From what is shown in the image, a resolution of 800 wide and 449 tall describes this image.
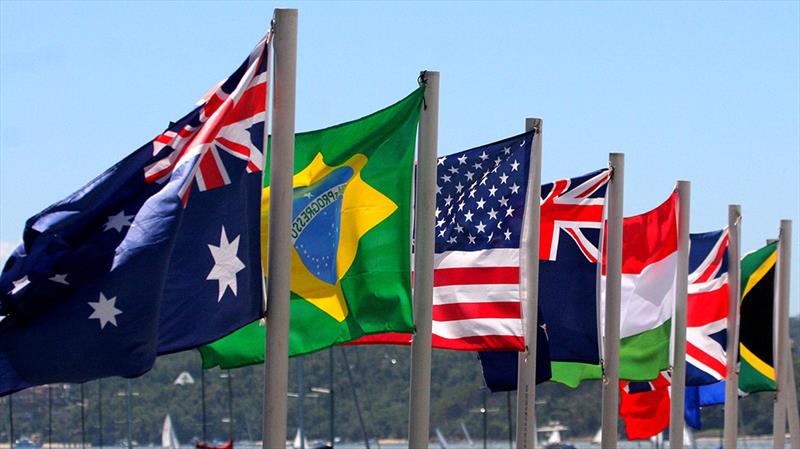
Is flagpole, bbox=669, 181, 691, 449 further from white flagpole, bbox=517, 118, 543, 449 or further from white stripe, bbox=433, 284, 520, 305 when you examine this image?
white stripe, bbox=433, 284, 520, 305

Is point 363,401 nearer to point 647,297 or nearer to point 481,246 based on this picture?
point 647,297

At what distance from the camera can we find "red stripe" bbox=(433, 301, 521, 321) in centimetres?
1730

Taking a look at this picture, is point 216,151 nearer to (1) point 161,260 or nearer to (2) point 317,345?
(1) point 161,260

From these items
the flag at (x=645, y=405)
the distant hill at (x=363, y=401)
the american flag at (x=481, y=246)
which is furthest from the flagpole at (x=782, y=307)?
the distant hill at (x=363, y=401)

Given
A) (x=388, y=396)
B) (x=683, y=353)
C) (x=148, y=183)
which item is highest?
(x=148, y=183)

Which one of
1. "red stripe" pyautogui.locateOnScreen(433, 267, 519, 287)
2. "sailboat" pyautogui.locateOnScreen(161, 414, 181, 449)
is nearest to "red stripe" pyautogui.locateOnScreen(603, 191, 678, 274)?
"red stripe" pyautogui.locateOnScreen(433, 267, 519, 287)

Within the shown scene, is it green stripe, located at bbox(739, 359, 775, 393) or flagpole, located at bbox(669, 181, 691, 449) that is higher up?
flagpole, located at bbox(669, 181, 691, 449)

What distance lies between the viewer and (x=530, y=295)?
17.4 metres

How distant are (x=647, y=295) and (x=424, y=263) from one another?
7654mm

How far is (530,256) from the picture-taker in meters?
17.5

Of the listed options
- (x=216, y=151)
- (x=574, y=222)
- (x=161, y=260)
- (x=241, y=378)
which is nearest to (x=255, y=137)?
(x=216, y=151)

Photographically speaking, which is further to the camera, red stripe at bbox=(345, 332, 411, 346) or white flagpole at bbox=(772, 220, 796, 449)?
white flagpole at bbox=(772, 220, 796, 449)

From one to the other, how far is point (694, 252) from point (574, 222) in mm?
6640

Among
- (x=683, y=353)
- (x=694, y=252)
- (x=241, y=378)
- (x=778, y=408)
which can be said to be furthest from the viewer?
(x=241, y=378)
